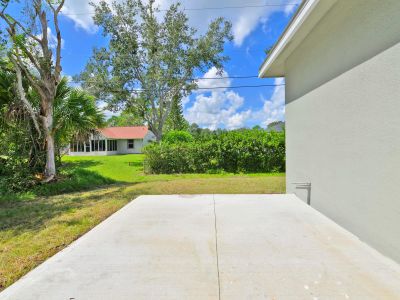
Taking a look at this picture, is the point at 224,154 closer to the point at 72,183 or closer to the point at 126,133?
the point at 72,183

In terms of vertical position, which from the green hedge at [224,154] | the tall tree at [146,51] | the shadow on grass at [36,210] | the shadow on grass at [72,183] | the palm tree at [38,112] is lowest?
the shadow on grass at [36,210]

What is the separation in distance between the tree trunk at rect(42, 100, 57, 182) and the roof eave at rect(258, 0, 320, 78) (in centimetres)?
634

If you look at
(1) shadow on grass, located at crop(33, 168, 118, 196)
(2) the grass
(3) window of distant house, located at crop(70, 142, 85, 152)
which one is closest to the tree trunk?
(1) shadow on grass, located at crop(33, 168, 118, 196)

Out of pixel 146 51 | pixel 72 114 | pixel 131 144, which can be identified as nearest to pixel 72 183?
pixel 72 114

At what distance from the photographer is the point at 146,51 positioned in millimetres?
18578

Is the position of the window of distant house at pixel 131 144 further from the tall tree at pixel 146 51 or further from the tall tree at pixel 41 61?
the tall tree at pixel 41 61

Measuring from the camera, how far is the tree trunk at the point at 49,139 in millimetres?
8047

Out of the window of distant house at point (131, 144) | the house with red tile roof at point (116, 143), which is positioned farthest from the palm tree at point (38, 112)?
the window of distant house at point (131, 144)

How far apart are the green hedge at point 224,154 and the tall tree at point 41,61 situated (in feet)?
18.3

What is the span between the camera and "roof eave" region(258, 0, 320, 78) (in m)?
3.46

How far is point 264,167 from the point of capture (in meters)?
12.5

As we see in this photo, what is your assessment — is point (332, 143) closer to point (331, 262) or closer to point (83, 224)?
point (331, 262)

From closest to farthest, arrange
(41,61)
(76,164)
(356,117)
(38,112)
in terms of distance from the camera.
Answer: (356,117) → (41,61) → (38,112) → (76,164)

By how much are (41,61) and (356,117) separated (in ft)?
28.5
